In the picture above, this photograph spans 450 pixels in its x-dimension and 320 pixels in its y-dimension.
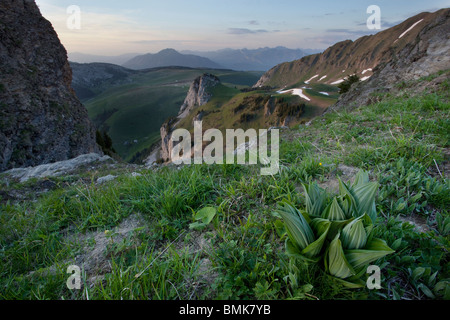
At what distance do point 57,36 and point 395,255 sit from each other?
158 feet

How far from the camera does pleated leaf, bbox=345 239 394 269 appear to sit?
1.60 m

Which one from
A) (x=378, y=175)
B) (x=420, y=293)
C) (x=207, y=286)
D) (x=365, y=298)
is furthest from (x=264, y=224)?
(x=378, y=175)

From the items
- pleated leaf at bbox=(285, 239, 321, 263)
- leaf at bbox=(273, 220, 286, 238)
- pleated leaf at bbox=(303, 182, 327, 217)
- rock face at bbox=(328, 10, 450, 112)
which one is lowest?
leaf at bbox=(273, 220, 286, 238)

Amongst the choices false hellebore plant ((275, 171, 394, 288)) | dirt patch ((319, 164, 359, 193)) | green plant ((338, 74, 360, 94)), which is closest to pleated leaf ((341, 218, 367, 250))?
false hellebore plant ((275, 171, 394, 288))

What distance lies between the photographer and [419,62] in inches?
571

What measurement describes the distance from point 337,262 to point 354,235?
0.26 meters

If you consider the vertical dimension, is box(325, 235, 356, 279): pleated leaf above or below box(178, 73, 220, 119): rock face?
below

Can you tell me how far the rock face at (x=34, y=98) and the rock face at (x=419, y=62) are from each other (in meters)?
27.1

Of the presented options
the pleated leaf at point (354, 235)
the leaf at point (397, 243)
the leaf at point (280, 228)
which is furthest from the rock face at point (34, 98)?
the leaf at point (397, 243)

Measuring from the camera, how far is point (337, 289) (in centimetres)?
181

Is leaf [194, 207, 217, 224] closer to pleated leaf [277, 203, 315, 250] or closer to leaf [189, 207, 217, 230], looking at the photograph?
leaf [189, 207, 217, 230]

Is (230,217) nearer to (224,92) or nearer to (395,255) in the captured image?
(395,255)

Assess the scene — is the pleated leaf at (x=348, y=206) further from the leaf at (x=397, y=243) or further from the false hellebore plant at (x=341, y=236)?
the leaf at (x=397, y=243)

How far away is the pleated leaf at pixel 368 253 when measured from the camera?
1.60m
